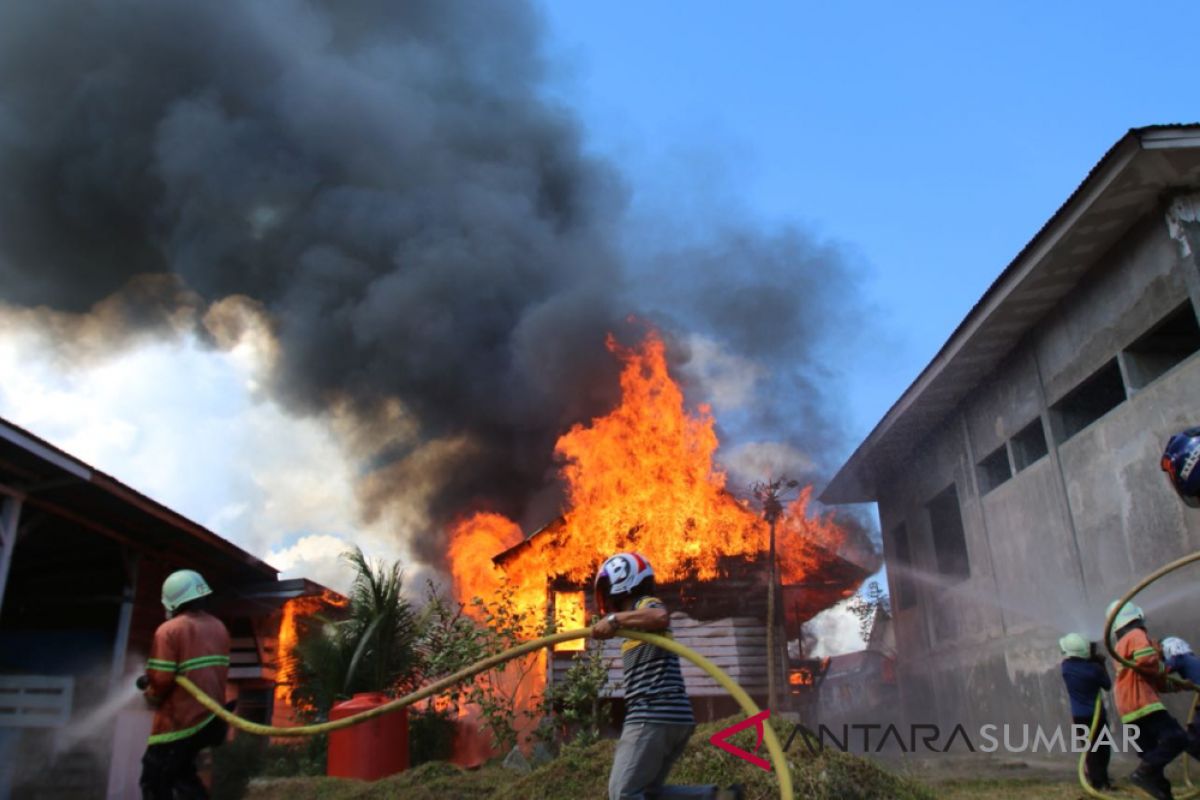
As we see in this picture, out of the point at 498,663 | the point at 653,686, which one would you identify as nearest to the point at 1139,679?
the point at 653,686

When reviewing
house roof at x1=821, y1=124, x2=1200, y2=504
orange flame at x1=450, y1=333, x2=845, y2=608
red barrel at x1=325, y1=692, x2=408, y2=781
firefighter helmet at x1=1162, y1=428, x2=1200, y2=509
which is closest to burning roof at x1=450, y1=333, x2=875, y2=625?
orange flame at x1=450, y1=333, x2=845, y2=608

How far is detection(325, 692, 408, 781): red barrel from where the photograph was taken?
9844mm

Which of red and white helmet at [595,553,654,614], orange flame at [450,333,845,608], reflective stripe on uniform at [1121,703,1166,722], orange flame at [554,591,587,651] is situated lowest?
reflective stripe on uniform at [1121,703,1166,722]

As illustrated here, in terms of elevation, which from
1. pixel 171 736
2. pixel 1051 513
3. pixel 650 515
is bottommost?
pixel 171 736

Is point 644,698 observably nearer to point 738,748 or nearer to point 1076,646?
point 738,748

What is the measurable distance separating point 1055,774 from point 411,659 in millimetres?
8565

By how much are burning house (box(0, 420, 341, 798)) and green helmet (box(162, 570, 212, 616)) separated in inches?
204

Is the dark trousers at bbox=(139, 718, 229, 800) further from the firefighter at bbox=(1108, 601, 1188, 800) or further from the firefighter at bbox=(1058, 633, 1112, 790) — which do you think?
the firefighter at bbox=(1058, 633, 1112, 790)

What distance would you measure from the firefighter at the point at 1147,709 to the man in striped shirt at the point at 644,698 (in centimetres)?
395

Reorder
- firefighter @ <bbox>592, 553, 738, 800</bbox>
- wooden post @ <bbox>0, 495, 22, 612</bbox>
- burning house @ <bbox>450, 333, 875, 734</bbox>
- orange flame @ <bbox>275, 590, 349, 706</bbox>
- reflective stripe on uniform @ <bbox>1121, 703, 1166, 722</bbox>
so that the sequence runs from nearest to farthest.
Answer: firefighter @ <bbox>592, 553, 738, 800</bbox> < reflective stripe on uniform @ <bbox>1121, 703, 1166, 722</bbox> < wooden post @ <bbox>0, 495, 22, 612</bbox> < orange flame @ <bbox>275, 590, 349, 706</bbox> < burning house @ <bbox>450, 333, 875, 734</bbox>

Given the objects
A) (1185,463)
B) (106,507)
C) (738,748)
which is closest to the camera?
(1185,463)

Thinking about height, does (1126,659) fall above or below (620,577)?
below

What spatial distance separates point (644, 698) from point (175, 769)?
2687mm

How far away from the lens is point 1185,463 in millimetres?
3877
